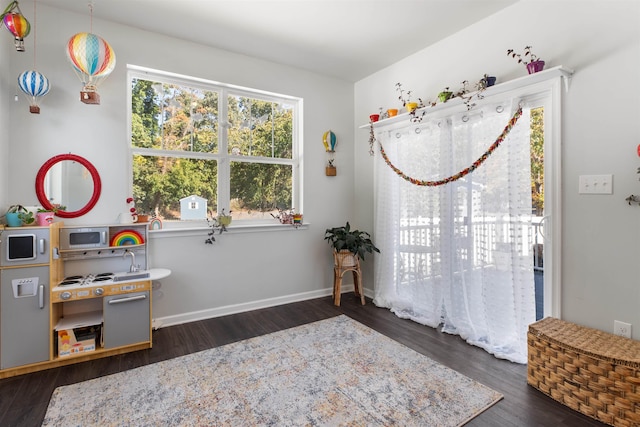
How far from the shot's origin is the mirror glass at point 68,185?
255cm

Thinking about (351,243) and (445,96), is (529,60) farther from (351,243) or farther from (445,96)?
(351,243)

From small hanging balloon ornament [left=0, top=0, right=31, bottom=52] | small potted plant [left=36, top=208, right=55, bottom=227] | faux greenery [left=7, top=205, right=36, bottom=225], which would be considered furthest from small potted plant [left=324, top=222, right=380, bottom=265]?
small hanging balloon ornament [left=0, top=0, right=31, bottom=52]

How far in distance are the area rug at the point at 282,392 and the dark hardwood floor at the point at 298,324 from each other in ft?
0.34

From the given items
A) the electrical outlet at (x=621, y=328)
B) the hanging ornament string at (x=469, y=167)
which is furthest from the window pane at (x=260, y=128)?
the electrical outlet at (x=621, y=328)

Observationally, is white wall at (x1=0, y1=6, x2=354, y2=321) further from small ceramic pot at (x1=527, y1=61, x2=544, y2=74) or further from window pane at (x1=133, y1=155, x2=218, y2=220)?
small ceramic pot at (x1=527, y1=61, x2=544, y2=74)

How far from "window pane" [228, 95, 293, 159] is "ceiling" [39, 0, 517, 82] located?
549 millimetres

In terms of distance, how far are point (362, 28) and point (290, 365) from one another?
9.70 feet

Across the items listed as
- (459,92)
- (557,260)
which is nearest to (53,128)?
(459,92)

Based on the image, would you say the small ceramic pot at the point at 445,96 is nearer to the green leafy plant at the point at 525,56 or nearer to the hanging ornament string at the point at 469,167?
the green leafy plant at the point at 525,56

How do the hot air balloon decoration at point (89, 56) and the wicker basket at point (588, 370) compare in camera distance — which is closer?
the wicker basket at point (588, 370)

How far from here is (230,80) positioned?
3377 millimetres

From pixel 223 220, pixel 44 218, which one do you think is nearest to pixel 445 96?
pixel 223 220

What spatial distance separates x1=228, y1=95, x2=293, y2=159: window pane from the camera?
3.50 m

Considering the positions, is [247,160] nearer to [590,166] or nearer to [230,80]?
[230,80]
